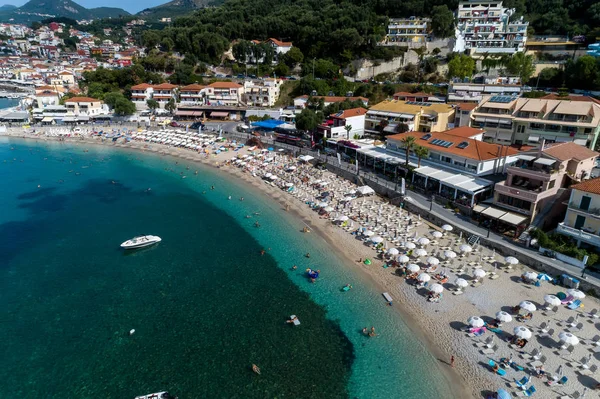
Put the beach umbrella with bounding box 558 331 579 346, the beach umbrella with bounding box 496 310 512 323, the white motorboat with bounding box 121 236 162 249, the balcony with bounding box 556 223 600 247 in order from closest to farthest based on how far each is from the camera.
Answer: the beach umbrella with bounding box 558 331 579 346
the beach umbrella with bounding box 496 310 512 323
the balcony with bounding box 556 223 600 247
the white motorboat with bounding box 121 236 162 249

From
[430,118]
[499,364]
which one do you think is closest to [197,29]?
[430,118]

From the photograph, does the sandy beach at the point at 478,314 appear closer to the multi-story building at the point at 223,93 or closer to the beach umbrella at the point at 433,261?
the beach umbrella at the point at 433,261

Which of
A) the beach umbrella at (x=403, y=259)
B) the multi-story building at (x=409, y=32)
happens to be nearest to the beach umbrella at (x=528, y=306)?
the beach umbrella at (x=403, y=259)

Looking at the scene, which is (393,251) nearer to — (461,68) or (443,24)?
(461,68)

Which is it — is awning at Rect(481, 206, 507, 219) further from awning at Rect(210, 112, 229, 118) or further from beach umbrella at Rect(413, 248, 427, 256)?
awning at Rect(210, 112, 229, 118)

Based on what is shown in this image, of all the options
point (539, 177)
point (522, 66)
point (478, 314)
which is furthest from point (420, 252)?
point (522, 66)

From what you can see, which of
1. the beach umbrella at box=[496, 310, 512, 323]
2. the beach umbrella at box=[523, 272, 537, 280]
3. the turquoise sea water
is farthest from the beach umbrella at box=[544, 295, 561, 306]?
the turquoise sea water

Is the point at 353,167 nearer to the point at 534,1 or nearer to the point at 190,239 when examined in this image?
the point at 190,239
